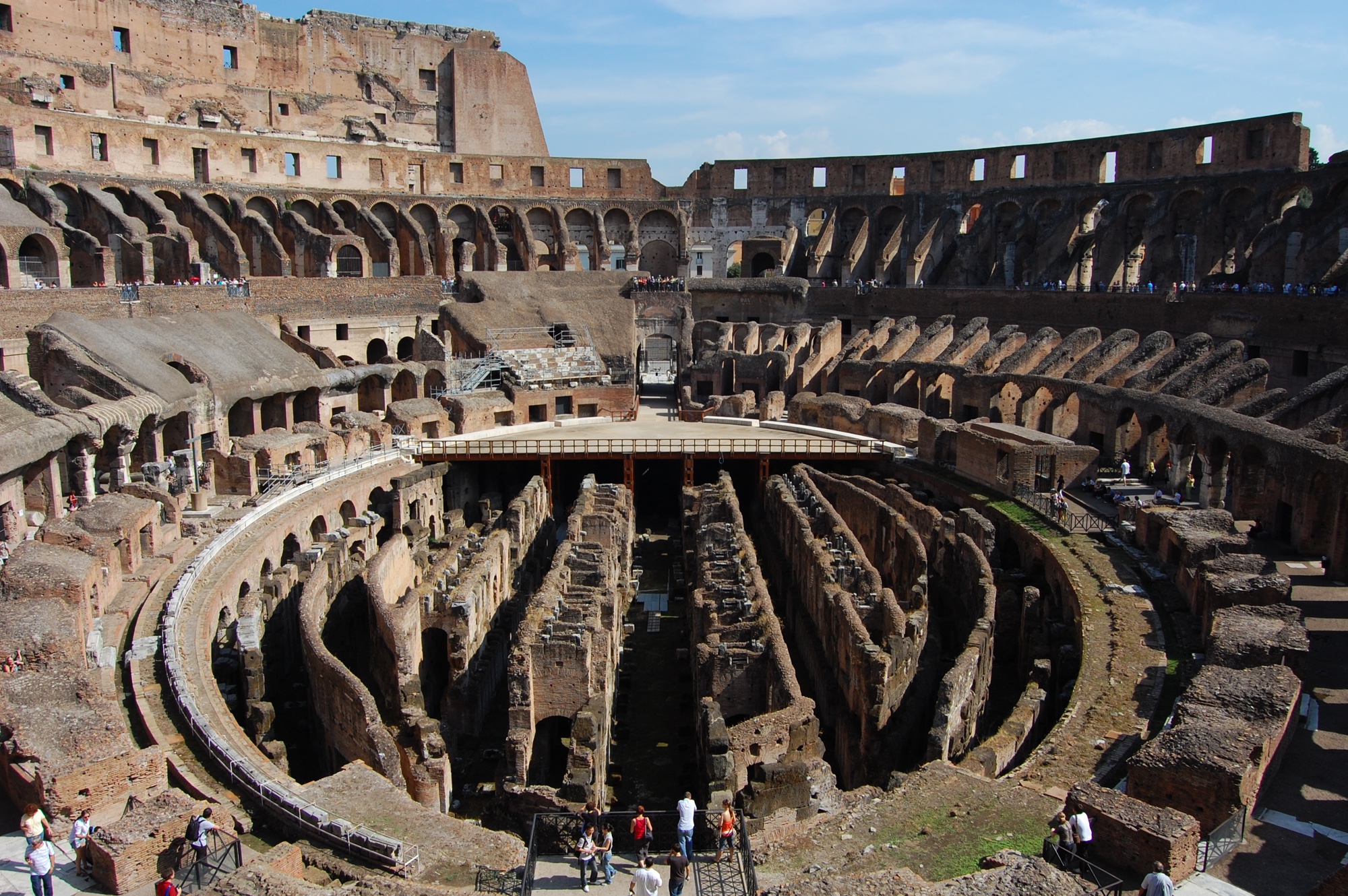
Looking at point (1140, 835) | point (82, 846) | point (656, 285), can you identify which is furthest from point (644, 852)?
point (656, 285)

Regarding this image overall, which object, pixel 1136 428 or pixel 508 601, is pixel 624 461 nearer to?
pixel 508 601

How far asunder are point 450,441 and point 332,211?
56.0 ft

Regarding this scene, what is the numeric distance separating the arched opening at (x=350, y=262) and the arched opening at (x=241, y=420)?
1380cm

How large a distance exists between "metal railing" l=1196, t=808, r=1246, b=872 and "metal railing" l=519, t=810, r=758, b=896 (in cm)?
435

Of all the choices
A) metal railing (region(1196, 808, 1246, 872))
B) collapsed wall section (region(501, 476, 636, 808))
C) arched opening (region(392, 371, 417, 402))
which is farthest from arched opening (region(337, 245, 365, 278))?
metal railing (region(1196, 808, 1246, 872))

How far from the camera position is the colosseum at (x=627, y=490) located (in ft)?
39.6

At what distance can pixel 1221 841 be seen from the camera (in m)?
11.1

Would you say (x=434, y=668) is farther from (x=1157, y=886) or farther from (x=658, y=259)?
(x=658, y=259)

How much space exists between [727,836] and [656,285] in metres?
37.9

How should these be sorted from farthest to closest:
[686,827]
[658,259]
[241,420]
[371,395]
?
1. [658,259]
2. [371,395]
3. [241,420]
4. [686,827]

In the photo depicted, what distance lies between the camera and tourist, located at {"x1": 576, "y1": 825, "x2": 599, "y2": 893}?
11094 millimetres

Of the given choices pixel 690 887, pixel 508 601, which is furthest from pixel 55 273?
pixel 690 887

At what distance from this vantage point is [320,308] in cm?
4091

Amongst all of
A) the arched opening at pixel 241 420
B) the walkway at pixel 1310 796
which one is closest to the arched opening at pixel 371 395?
the arched opening at pixel 241 420
